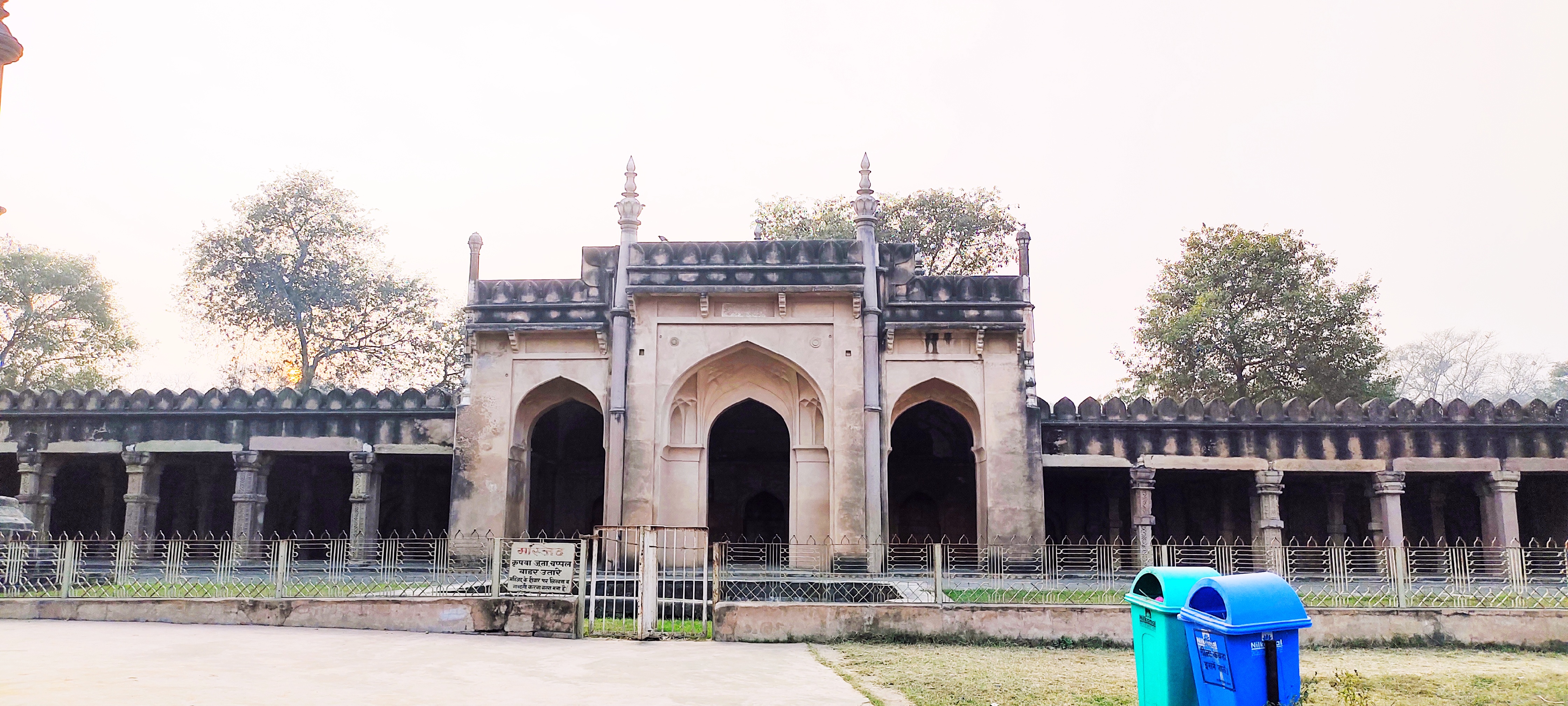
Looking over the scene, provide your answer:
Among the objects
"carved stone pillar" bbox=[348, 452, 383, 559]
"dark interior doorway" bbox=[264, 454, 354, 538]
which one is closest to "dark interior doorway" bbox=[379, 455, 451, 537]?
"dark interior doorway" bbox=[264, 454, 354, 538]

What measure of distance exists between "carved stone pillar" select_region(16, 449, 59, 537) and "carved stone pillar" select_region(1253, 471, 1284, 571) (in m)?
20.2

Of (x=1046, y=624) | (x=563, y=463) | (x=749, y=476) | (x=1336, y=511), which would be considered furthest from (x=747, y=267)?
(x=1336, y=511)

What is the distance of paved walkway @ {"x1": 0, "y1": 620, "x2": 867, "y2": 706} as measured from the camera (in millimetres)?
6012

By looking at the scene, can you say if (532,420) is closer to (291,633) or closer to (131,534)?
(131,534)

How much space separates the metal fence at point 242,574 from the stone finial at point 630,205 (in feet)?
18.3

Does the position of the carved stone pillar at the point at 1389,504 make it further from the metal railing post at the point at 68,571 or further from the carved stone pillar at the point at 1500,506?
the metal railing post at the point at 68,571

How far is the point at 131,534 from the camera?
17188 millimetres

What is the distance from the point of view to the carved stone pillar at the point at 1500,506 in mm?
16812

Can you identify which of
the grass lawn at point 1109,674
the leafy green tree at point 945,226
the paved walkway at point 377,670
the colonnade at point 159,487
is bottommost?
the grass lawn at point 1109,674

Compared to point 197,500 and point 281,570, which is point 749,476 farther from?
point 281,570

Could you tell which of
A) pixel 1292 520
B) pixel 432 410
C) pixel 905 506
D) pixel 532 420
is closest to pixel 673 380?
pixel 532 420

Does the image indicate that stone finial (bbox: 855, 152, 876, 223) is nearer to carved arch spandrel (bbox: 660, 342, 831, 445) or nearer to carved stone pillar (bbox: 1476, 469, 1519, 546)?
carved arch spandrel (bbox: 660, 342, 831, 445)

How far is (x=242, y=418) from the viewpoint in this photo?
58.3 feet

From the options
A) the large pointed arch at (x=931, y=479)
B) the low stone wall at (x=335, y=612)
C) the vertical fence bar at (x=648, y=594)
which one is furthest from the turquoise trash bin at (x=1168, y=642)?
the large pointed arch at (x=931, y=479)
